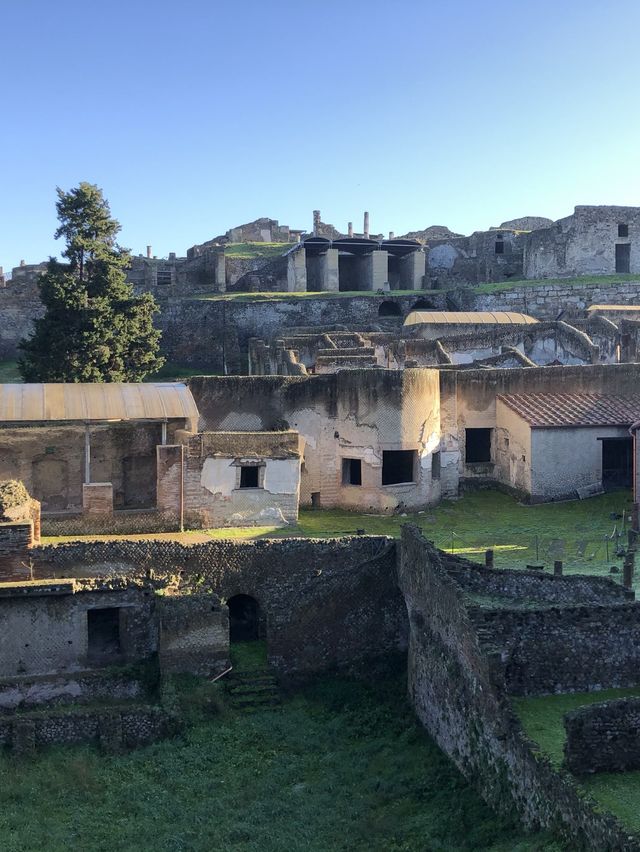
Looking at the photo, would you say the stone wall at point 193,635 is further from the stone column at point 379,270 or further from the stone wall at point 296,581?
the stone column at point 379,270

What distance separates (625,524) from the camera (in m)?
19.7

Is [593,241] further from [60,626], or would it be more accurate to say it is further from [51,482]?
[60,626]

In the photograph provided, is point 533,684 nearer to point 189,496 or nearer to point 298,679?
point 298,679

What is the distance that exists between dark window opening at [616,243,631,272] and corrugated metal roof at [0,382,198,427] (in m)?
29.2

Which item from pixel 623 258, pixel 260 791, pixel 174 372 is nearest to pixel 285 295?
pixel 174 372

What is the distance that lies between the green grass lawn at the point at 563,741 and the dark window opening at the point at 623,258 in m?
34.7

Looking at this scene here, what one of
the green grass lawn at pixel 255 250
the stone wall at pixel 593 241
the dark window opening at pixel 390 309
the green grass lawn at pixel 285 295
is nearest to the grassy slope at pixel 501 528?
the dark window opening at pixel 390 309

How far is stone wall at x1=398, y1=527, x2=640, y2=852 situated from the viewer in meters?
9.42

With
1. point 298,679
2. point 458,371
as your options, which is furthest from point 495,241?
point 298,679

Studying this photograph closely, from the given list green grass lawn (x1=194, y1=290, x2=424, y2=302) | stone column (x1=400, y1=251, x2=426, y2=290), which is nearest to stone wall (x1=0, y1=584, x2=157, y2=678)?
green grass lawn (x1=194, y1=290, x2=424, y2=302)

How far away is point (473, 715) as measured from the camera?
40.3 feet

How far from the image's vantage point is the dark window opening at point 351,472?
72.7 ft

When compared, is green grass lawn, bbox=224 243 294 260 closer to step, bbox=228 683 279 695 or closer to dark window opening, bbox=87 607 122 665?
dark window opening, bbox=87 607 122 665

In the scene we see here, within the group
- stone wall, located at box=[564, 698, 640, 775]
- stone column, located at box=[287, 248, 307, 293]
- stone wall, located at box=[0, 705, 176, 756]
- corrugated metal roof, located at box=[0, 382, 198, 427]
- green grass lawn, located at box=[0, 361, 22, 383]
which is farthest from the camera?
stone column, located at box=[287, 248, 307, 293]
